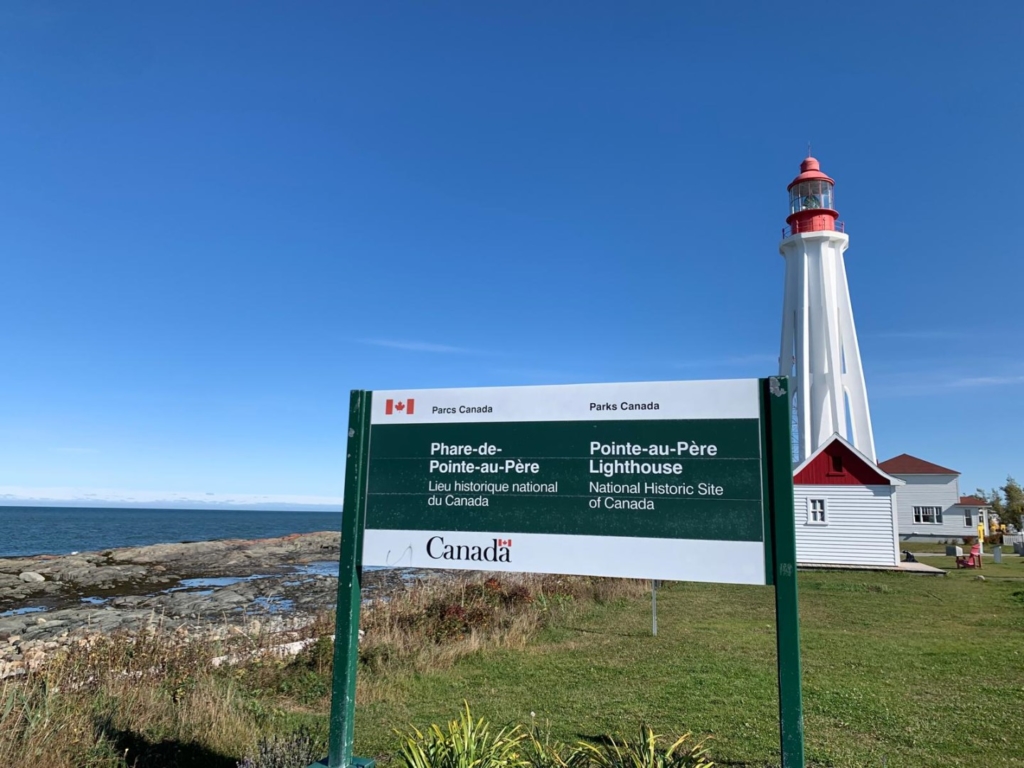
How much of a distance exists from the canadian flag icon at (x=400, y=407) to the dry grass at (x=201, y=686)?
2.61 metres

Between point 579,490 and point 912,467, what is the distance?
54.2 m

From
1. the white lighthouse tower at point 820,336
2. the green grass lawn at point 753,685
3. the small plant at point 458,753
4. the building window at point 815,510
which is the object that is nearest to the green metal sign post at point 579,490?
the small plant at point 458,753

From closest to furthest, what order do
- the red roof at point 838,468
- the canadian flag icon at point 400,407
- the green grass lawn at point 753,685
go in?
the canadian flag icon at point 400,407, the green grass lawn at point 753,685, the red roof at point 838,468

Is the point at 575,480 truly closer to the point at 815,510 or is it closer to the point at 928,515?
the point at 815,510

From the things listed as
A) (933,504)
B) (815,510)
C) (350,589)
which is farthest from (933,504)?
(350,589)

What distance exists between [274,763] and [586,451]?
2.89 metres

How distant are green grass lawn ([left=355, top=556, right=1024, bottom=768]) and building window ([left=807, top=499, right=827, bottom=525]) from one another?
35.0ft

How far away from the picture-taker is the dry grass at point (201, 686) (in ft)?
15.4

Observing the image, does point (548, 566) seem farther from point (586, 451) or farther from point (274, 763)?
point (274, 763)

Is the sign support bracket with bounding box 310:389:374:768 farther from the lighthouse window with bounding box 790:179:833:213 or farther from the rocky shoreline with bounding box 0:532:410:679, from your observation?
the lighthouse window with bounding box 790:179:833:213

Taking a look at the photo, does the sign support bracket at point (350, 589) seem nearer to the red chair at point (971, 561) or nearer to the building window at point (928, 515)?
the red chair at point (971, 561)

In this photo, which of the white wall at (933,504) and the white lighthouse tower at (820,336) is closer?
the white lighthouse tower at (820,336)

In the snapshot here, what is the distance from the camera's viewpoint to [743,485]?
3.70m

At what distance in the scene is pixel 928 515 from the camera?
47062mm
